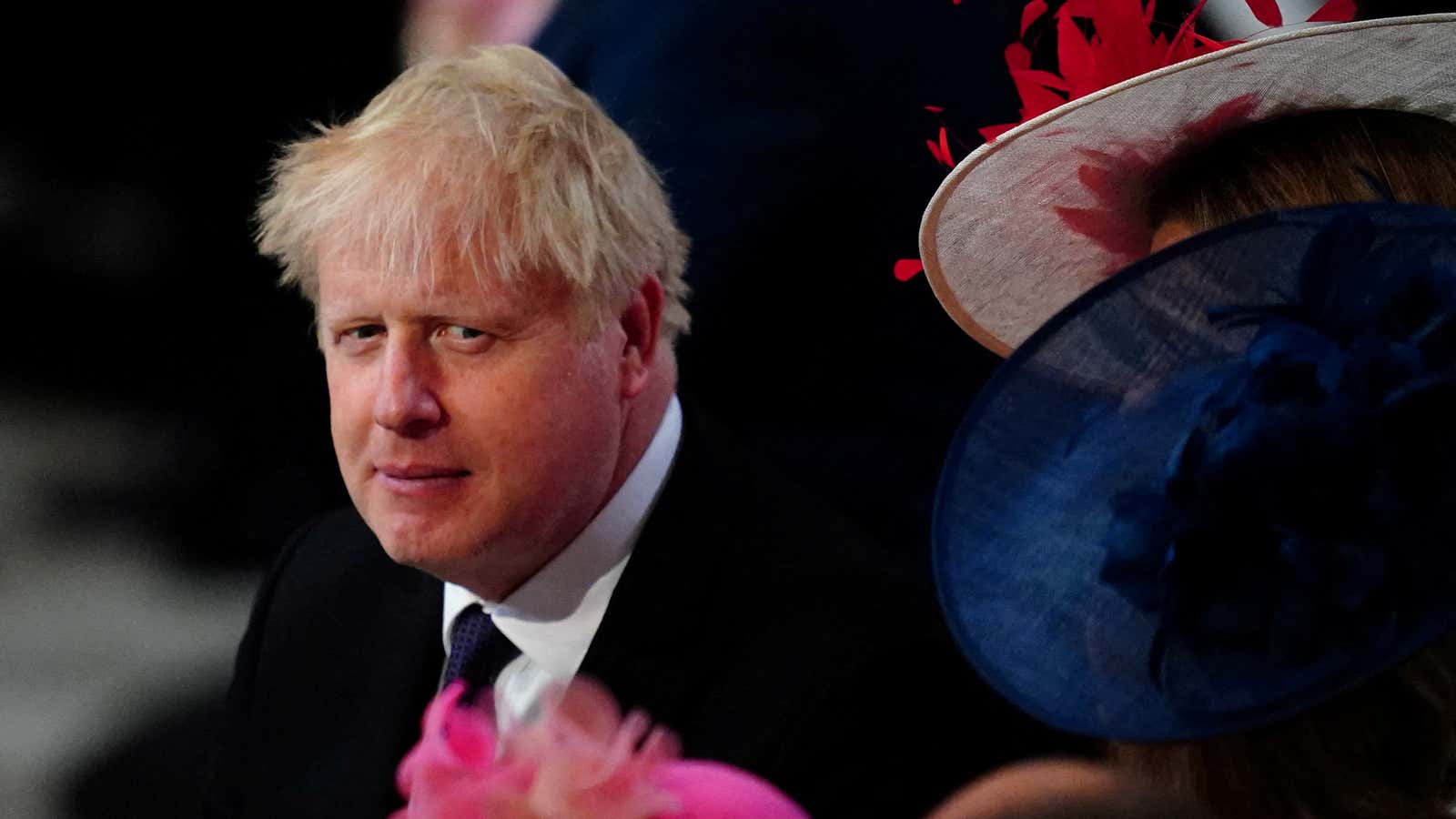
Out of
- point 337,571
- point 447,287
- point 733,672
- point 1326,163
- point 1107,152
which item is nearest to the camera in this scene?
point 1326,163

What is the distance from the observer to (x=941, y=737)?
4.30 ft

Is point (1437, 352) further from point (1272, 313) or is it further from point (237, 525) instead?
point (237, 525)

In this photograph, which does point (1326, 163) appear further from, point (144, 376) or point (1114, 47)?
point (144, 376)

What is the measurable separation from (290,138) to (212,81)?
100 mm

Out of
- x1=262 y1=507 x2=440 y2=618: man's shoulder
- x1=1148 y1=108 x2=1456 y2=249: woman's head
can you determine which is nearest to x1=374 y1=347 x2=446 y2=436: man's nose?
x1=262 y1=507 x2=440 y2=618: man's shoulder

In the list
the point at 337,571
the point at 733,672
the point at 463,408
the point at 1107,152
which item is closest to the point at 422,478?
the point at 463,408

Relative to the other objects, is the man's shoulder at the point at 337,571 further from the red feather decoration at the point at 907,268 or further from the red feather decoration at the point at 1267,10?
the red feather decoration at the point at 1267,10

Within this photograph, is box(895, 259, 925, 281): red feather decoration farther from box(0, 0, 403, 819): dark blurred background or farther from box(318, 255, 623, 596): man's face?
box(0, 0, 403, 819): dark blurred background

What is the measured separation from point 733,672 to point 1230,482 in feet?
2.00

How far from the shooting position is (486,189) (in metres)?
1.26

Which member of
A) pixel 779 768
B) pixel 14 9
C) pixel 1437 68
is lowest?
pixel 779 768

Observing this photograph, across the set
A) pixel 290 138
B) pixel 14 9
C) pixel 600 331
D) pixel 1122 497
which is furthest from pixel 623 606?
pixel 14 9

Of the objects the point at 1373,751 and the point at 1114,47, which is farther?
the point at 1114,47

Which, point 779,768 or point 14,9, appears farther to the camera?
point 14,9
